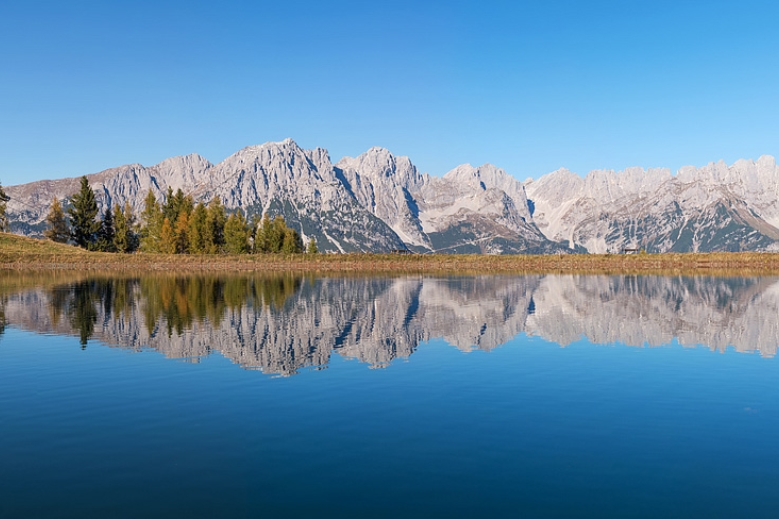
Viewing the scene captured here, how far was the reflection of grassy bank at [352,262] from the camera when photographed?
178500 mm

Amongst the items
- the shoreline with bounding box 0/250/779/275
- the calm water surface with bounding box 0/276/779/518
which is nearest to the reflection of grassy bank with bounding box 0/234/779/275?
the shoreline with bounding box 0/250/779/275

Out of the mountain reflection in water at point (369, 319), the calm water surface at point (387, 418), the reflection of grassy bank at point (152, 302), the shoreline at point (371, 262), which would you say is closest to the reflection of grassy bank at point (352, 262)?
the shoreline at point (371, 262)

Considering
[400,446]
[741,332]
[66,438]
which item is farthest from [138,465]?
[741,332]

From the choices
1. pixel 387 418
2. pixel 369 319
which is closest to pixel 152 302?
pixel 369 319

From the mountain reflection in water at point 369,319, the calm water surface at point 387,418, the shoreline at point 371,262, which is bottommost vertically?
the calm water surface at point 387,418

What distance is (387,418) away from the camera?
26094 mm

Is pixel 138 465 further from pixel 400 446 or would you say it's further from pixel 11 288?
pixel 11 288

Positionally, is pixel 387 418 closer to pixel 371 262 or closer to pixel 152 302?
pixel 152 302

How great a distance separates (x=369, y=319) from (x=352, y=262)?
13534 cm

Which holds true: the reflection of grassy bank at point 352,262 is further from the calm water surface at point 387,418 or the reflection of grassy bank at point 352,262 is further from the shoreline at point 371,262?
the calm water surface at point 387,418

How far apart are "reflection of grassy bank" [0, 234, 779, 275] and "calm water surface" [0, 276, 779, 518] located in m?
127

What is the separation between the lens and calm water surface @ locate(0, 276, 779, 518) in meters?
18.0

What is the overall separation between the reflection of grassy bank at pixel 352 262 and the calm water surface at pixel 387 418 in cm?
12684

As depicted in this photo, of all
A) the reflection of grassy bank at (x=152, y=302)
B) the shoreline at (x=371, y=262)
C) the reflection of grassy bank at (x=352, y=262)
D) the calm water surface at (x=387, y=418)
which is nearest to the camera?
the calm water surface at (x=387, y=418)
